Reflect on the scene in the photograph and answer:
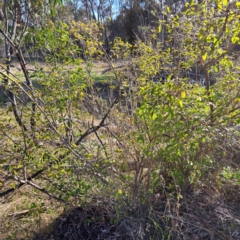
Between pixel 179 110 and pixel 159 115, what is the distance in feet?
0.70

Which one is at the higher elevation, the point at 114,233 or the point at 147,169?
the point at 147,169

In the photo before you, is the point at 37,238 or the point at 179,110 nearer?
the point at 179,110

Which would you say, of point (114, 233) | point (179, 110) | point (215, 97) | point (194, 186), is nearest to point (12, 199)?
point (114, 233)

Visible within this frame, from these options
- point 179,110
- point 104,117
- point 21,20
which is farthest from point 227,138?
point 21,20

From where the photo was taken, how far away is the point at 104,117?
329 centimetres

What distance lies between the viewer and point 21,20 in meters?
4.24

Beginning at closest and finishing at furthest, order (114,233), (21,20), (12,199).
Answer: (114,233), (12,199), (21,20)

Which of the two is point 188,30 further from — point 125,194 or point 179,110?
point 125,194

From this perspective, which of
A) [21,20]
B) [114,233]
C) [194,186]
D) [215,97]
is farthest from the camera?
[21,20]

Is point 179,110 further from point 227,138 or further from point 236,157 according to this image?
point 236,157

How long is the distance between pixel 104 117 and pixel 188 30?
125 centimetres

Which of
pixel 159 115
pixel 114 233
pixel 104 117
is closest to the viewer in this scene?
pixel 159 115

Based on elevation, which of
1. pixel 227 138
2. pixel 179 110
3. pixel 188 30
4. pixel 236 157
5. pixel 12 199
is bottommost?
pixel 12 199

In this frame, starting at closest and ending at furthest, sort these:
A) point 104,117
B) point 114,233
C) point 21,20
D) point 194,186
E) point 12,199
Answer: point 114,233
point 194,186
point 104,117
point 12,199
point 21,20
